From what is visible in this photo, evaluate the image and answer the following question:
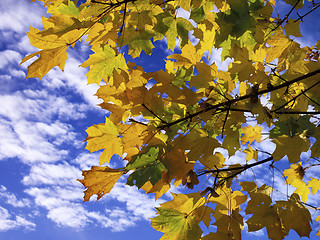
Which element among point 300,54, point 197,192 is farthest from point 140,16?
point 197,192

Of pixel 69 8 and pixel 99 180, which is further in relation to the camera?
pixel 69 8

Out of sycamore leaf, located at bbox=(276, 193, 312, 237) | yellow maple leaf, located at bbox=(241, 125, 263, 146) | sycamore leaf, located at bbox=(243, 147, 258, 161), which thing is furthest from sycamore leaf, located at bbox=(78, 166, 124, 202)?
yellow maple leaf, located at bbox=(241, 125, 263, 146)

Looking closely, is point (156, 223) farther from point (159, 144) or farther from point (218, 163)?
point (218, 163)

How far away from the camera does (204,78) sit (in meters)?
2.20

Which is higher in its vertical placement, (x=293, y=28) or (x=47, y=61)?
(x=293, y=28)

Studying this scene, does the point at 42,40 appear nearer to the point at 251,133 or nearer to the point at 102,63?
the point at 102,63

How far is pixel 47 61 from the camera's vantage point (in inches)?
69.8

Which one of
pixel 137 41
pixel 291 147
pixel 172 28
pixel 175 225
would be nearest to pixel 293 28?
pixel 172 28

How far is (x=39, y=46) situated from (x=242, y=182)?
1.87 meters

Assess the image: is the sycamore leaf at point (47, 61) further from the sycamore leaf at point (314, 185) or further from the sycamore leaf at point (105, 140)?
the sycamore leaf at point (314, 185)

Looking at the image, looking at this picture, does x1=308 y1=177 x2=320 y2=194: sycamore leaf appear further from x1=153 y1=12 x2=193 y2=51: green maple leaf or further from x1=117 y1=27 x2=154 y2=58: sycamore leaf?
x1=117 y1=27 x2=154 y2=58: sycamore leaf

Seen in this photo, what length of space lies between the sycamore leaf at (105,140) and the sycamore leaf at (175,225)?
0.62 metres

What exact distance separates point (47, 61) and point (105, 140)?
2.47 feet

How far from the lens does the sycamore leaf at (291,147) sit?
6.05 ft
